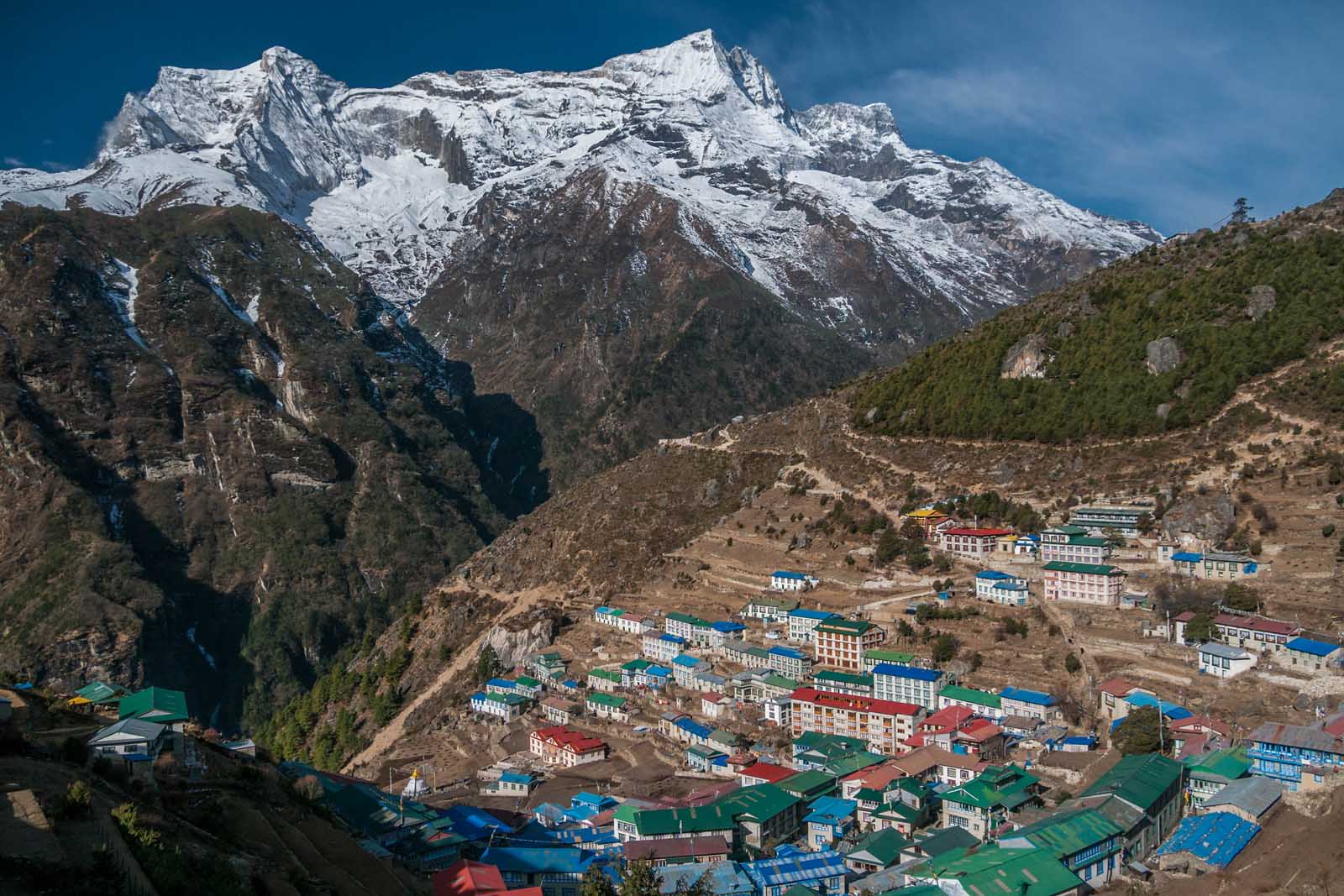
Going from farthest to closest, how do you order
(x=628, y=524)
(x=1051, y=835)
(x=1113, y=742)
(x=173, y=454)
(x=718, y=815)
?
1. (x=173, y=454)
2. (x=628, y=524)
3. (x=1113, y=742)
4. (x=718, y=815)
5. (x=1051, y=835)

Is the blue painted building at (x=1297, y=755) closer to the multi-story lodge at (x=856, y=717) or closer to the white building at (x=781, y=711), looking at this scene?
the multi-story lodge at (x=856, y=717)

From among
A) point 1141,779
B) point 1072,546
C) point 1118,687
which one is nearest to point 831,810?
point 1141,779

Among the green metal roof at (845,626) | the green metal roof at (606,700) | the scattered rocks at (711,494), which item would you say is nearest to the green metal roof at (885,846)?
the green metal roof at (845,626)

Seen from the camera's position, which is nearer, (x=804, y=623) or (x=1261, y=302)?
(x=804, y=623)

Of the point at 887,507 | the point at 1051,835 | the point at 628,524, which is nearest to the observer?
the point at 1051,835

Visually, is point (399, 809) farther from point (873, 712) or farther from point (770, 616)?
point (770, 616)

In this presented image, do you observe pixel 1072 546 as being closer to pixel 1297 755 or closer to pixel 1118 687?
pixel 1118 687

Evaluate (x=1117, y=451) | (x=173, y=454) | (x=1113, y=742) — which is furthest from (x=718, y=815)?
(x=173, y=454)
